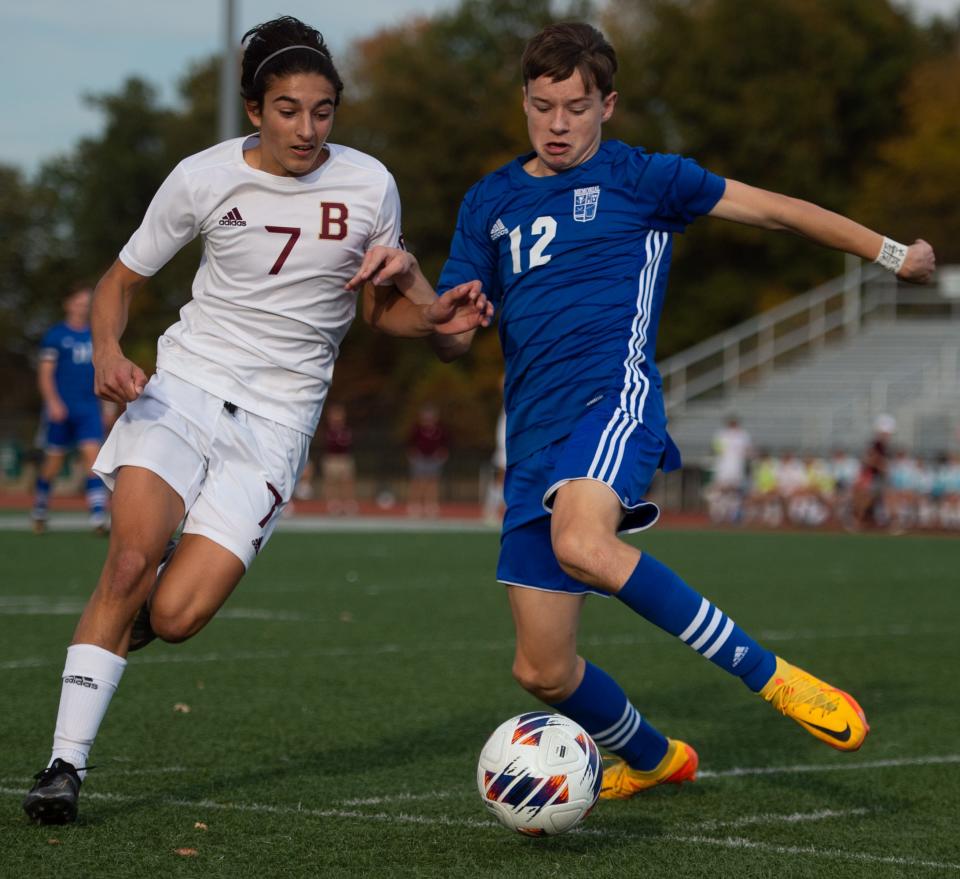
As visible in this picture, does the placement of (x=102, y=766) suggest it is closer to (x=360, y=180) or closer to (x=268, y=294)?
(x=268, y=294)

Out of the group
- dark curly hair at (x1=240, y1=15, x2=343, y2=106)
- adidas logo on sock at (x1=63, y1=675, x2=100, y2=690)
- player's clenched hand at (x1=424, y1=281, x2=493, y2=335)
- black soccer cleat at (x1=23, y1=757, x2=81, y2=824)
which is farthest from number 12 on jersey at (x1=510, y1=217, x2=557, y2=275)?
black soccer cleat at (x1=23, y1=757, x2=81, y2=824)

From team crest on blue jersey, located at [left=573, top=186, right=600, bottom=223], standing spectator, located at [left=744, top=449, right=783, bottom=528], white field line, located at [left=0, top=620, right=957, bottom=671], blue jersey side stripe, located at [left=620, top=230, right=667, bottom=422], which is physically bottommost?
standing spectator, located at [left=744, top=449, right=783, bottom=528]

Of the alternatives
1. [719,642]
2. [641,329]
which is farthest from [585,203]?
[719,642]

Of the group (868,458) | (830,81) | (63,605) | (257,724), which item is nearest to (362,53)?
(830,81)

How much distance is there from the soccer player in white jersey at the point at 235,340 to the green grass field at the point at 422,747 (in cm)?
63

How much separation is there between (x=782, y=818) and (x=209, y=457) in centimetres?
216

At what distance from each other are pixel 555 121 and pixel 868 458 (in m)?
22.3

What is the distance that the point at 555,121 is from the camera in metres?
5.03

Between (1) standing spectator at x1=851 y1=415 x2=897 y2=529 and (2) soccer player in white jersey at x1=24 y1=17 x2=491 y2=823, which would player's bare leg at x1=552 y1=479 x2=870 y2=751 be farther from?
(1) standing spectator at x1=851 y1=415 x2=897 y2=529

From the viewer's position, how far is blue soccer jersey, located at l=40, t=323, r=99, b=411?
50.4 feet

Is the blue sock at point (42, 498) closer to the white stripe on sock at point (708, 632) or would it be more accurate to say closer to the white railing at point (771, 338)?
the white stripe on sock at point (708, 632)

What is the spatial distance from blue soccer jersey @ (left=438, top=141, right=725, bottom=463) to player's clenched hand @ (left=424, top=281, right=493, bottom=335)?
6.5 inches

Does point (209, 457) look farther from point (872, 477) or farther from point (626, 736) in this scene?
point (872, 477)

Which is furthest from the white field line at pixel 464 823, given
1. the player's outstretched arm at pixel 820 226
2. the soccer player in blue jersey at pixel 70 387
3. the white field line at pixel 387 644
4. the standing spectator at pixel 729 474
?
the standing spectator at pixel 729 474
